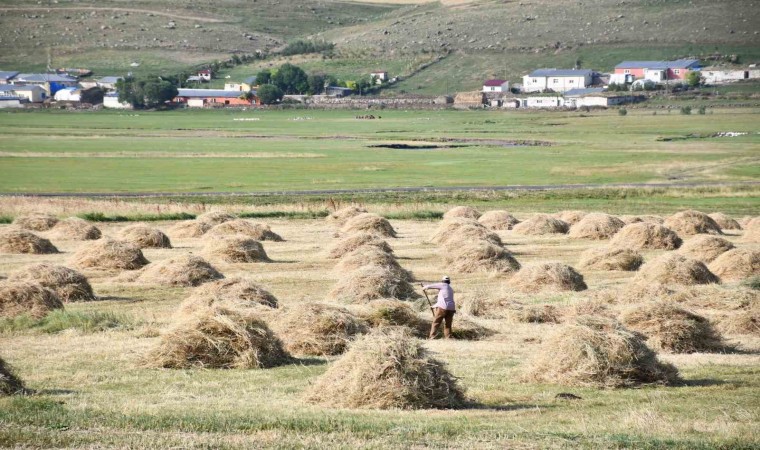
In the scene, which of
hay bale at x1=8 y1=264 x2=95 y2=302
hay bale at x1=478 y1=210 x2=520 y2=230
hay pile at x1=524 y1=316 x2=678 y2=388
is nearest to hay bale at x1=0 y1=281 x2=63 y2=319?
hay bale at x1=8 y1=264 x2=95 y2=302

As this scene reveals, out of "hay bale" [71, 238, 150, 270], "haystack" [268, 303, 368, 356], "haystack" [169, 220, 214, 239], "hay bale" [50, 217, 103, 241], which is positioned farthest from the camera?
"haystack" [169, 220, 214, 239]

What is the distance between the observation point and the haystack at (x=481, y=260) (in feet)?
131

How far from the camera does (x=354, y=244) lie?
4419cm

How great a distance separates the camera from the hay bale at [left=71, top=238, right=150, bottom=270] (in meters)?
39.5

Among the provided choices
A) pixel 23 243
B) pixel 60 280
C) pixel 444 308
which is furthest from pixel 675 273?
pixel 23 243

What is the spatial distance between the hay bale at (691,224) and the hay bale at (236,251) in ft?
68.7

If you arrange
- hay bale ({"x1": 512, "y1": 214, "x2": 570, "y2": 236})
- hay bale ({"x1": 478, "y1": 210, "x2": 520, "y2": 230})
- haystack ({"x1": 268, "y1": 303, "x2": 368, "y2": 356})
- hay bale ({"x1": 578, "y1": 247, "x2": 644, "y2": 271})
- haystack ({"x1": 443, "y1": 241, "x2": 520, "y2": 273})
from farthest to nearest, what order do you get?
hay bale ({"x1": 478, "y1": 210, "x2": 520, "y2": 230}) → hay bale ({"x1": 512, "y1": 214, "x2": 570, "y2": 236}) → hay bale ({"x1": 578, "y1": 247, "x2": 644, "y2": 271}) → haystack ({"x1": 443, "y1": 241, "x2": 520, "y2": 273}) → haystack ({"x1": 268, "y1": 303, "x2": 368, "y2": 356})

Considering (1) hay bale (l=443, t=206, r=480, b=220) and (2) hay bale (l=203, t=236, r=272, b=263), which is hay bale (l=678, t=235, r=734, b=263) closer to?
(2) hay bale (l=203, t=236, r=272, b=263)

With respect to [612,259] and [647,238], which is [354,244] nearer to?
[612,259]

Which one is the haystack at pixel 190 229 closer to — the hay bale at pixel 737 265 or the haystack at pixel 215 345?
the hay bale at pixel 737 265

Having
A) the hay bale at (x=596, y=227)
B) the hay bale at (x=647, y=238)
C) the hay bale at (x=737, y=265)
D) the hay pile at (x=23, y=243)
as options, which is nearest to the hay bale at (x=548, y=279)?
the hay bale at (x=737, y=265)

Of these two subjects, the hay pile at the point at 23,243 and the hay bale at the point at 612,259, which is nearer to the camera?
the hay bale at the point at 612,259

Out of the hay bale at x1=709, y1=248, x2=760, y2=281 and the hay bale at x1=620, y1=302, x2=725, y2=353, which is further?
the hay bale at x1=709, y1=248, x2=760, y2=281

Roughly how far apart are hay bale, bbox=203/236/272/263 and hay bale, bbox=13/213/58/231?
12.6m
